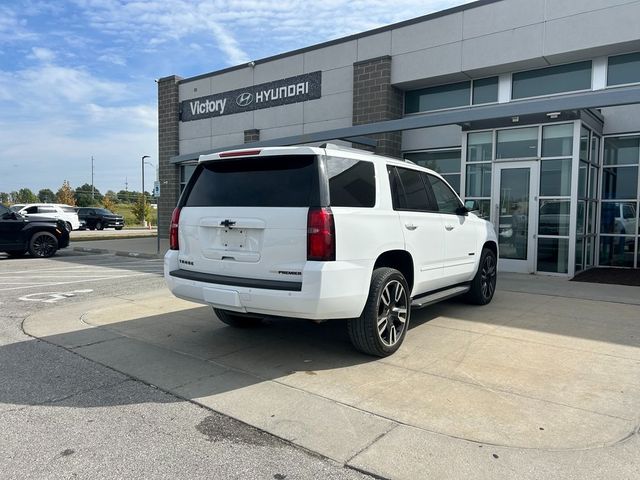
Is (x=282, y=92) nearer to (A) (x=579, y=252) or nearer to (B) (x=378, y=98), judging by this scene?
(B) (x=378, y=98)

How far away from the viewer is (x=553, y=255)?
10906 millimetres

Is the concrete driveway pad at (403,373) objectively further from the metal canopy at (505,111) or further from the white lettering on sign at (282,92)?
the white lettering on sign at (282,92)

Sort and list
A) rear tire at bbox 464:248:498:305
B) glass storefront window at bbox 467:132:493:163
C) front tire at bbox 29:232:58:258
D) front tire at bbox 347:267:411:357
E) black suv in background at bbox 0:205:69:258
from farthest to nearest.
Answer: front tire at bbox 29:232:58:258 → black suv in background at bbox 0:205:69:258 → glass storefront window at bbox 467:132:493:163 → rear tire at bbox 464:248:498:305 → front tire at bbox 347:267:411:357

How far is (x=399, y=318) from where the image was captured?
16.4ft

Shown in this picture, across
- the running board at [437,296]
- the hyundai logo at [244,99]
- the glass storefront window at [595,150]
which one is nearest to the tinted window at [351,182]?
the running board at [437,296]

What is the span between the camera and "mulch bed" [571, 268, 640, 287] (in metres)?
9.91

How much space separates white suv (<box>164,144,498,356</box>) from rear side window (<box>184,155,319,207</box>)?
0.03 feet

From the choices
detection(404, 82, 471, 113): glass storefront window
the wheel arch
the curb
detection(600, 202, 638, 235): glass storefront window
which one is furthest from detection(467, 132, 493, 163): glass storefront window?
the curb

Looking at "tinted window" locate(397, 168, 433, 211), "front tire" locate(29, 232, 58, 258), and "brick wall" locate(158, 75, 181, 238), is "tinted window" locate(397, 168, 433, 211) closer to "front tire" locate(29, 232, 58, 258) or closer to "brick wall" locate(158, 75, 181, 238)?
"front tire" locate(29, 232, 58, 258)

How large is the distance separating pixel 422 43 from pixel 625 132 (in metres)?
5.73

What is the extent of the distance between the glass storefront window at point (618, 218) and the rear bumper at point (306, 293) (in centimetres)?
1017

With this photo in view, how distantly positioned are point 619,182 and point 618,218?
882mm

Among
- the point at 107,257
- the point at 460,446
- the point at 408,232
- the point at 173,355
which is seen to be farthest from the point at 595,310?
the point at 107,257

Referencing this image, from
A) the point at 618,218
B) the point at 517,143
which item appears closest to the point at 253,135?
the point at 517,143
